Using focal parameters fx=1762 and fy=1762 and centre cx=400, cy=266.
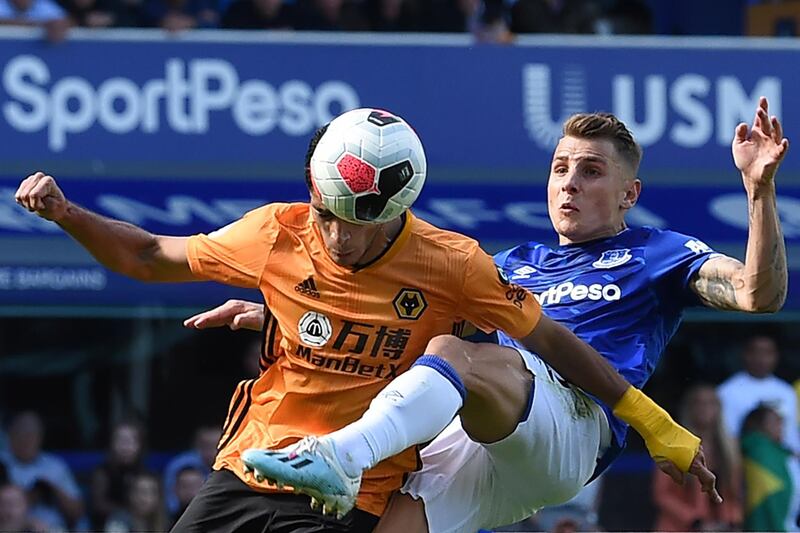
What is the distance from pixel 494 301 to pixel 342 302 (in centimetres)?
44

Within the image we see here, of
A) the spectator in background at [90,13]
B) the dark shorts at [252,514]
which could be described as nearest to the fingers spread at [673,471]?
the dark shorts at [252,514]

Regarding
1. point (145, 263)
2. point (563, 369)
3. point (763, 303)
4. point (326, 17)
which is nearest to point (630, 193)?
point (763, 303)

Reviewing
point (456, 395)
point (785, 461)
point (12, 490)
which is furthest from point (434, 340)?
point (785, 461)

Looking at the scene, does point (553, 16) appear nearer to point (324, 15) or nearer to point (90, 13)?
point (324, 15)

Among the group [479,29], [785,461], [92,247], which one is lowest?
[785,461]

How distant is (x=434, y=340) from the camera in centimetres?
511

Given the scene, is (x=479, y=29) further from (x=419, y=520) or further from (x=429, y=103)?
(x=419, y=520)

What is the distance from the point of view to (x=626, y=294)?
5.92 meters

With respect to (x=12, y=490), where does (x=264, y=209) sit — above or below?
above

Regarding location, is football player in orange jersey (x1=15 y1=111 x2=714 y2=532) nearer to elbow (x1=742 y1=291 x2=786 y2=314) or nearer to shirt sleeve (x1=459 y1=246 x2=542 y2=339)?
shirt sleeve (x1=459 y1=246 x2=542 y2=339)

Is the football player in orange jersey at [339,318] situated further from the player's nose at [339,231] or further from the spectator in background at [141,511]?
the spectator in background at [141,511]

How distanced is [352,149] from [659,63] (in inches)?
249

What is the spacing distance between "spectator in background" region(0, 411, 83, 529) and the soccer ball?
6.05 metres

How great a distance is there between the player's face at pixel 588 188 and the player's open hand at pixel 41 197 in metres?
1.92
